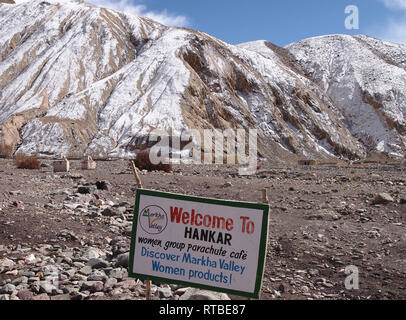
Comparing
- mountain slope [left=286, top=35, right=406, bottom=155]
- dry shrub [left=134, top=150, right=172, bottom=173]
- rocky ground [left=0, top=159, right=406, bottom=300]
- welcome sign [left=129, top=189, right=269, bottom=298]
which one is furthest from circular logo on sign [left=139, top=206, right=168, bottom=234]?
mountain slope [left=286, top=35, right=406, bottom=155]

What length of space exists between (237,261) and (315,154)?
1779 inches

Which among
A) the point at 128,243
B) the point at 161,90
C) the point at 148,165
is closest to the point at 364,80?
the point at 161,90

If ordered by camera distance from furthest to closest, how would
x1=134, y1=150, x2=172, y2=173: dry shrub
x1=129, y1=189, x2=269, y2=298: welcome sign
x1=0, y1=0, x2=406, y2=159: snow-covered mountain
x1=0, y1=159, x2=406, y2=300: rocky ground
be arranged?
x1=0, y1=0, x2=406, y2=159: snow-covered mountain, x1=134, y1=150, x2=172, y2=173: dry shrub, x1=0, y1=159, x2=406, y2=300: rocky ground, x1=129, y1=189, x2=269, y2=298: welcome sign

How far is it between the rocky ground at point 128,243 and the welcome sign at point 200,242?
3.10 feet

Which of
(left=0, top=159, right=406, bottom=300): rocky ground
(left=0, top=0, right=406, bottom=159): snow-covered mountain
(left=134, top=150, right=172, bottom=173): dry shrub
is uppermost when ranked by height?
(left=0, top=0, right=406, bottom=159): snow-covered mountain

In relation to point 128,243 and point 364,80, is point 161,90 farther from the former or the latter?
point 128,243

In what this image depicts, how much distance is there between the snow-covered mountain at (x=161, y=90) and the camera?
41.8 metres

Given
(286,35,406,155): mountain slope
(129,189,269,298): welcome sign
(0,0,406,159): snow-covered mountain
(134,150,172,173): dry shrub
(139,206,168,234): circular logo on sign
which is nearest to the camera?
(129,189,269,298): welcome sign

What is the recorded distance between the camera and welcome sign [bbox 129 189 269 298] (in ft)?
12.1

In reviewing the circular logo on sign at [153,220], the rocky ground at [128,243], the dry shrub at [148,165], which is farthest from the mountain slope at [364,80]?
the circular logo on sign at [153,220]

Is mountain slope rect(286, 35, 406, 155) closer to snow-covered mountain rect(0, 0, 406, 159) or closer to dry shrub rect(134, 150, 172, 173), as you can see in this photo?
snow-covered mountain rect(0, 0, 406, 159)

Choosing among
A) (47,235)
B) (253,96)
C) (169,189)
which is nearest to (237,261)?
(47,235)

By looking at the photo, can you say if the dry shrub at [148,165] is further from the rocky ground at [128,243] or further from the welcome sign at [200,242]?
the welcome sign at [200,242]

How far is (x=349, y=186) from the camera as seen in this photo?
1509 centimetres
